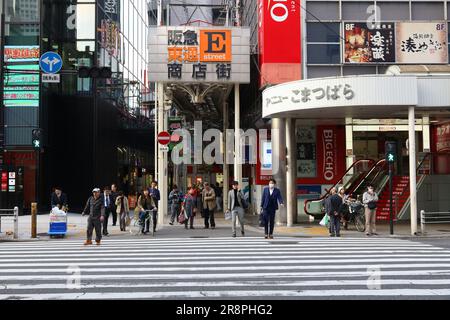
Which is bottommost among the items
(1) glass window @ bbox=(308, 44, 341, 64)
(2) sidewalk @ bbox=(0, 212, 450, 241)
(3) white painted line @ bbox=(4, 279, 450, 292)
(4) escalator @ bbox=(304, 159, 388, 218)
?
(2) sidewalk @ bbox=(0, 212, 450, 241)

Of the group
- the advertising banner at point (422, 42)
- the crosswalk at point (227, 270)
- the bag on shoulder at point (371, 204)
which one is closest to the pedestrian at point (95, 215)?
the crosswalk at point (227, 270)

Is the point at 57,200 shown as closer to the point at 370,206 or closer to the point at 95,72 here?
the point at 95,72

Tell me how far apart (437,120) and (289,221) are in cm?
953

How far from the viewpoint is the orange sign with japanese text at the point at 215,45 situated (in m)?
24.0

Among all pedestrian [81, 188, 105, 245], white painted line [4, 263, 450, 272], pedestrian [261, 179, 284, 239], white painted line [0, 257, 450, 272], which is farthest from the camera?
pedestrian [261, 179, 284, 239]

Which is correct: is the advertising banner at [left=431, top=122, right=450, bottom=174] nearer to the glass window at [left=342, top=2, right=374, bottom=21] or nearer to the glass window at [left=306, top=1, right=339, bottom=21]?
the glass window at [left=342, top=2, right=374, bottom=21]

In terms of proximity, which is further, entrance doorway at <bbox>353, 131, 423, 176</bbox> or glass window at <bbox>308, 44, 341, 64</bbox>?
entrance doorway at <bbox>353, 131, 423, 176</bbox>

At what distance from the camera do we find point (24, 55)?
28156 mm

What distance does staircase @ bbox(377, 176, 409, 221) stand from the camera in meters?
24.2

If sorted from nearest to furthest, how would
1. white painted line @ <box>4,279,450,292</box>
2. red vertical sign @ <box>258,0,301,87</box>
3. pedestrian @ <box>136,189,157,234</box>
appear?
white painted line @ <box>4,279,450,292</box>, pedestrian @ <box>136,189,157,234</box>, red vertical sign @ <box>258,0,301,87</box>

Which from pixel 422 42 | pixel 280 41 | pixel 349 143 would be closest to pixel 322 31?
pixel 280 41

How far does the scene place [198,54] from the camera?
2398 centimetres

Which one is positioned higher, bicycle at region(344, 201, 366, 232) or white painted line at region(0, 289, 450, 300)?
bicycle at region(344, 201, 366, 232)

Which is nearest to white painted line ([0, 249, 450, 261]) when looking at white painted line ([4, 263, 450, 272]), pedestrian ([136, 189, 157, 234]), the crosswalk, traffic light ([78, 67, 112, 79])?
the crosswalk
